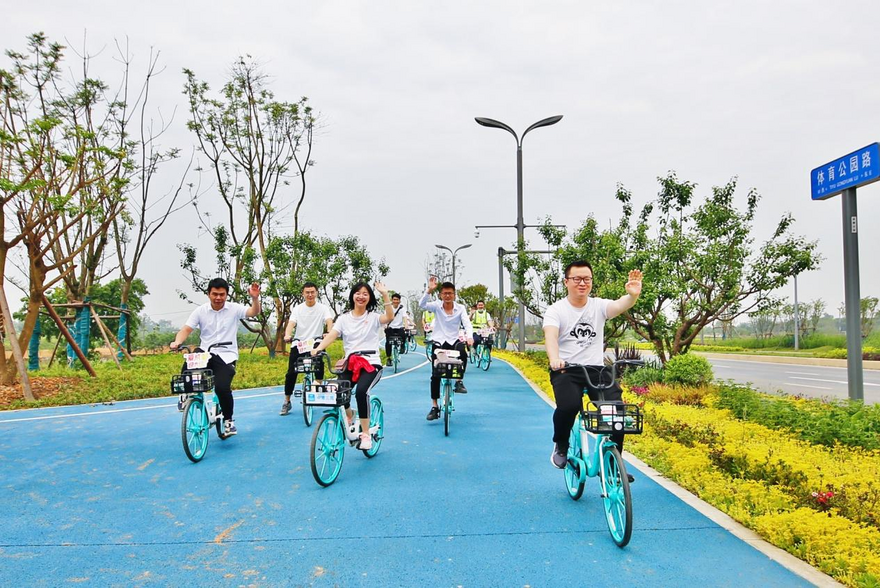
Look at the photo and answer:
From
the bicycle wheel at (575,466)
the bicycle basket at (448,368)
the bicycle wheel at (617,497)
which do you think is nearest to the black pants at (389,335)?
the bicycle basket at (448,368)

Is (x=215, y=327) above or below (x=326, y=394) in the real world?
above

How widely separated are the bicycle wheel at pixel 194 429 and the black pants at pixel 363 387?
156cm

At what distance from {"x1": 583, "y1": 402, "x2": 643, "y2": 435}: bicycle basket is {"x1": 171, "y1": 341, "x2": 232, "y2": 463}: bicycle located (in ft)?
12.9

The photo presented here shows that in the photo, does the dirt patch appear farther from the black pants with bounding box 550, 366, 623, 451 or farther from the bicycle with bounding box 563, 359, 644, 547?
the bicycle with bounding box 563, 359, 644, 547

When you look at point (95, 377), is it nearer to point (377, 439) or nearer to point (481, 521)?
point (377, 439)

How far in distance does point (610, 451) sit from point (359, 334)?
2.77 metres

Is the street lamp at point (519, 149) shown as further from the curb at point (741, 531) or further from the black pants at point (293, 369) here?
the curb at point (741, 531)

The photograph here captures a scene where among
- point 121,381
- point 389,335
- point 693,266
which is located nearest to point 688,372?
point 693,266

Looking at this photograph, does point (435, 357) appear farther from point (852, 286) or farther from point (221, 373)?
point (852, 286)

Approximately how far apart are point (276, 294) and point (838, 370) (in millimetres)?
18314

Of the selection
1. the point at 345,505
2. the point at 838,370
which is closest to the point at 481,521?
the point at 345,505

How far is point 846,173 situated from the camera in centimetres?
823

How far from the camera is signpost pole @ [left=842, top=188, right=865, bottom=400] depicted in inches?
323

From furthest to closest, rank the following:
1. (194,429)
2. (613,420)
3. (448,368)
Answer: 1. (448,368)
2. (194,429)
3. (613,420)
